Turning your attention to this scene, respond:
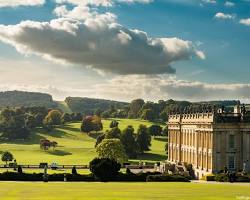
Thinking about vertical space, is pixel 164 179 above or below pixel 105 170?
below

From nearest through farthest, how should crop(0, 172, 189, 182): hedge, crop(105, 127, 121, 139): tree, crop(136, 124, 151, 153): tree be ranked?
1. crop(0, 172, 189, 182): hedge
2. crop(105, 127, 121, 139): tree
3. crop(136, 124, 151, 153): tree

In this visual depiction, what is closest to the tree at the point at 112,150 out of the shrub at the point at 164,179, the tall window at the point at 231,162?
the tall window at the point at 231,162

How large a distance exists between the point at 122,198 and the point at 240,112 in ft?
194

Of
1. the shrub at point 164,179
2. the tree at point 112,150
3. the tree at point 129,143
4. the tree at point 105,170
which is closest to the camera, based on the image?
the shrub at point 164,179

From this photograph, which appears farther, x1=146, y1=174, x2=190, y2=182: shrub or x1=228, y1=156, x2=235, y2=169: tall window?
x1=228, y1=156, x2=235, y2=169: tall window

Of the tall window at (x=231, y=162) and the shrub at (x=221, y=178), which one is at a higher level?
the tall window at (x=231, y=162)

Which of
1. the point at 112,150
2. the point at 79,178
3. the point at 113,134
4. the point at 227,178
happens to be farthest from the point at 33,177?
A: the point at 113,134

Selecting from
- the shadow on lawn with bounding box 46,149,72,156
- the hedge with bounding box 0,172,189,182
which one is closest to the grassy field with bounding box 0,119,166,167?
the shadow on lawn with bounding box 46,149,72,156

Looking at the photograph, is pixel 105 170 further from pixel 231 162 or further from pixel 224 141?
pixel 231 162

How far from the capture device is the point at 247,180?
84000 mm

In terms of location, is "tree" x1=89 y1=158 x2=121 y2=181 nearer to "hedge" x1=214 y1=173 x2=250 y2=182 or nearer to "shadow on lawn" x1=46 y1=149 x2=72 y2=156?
"hedge" x1=214 y1=173 x2=250 y2=182

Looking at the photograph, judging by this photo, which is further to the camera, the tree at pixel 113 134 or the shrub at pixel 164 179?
the tree at pixel 113 134

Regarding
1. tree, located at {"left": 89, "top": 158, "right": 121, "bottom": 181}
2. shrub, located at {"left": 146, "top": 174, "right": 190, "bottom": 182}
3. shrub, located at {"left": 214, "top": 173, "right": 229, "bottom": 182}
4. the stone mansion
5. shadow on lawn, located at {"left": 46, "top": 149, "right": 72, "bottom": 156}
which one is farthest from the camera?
shadow on lawn, located at {"left": 46, "top": 149, "right": 72, "bottom": 156}

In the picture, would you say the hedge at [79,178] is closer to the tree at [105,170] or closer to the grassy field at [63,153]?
the tree at [105,170]
